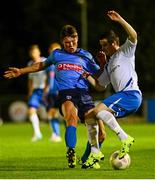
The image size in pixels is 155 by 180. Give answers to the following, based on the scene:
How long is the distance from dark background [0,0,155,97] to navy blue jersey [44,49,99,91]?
136 ft

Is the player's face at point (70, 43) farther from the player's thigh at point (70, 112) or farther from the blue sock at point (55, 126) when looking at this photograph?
the blue sock at point (55, 126)

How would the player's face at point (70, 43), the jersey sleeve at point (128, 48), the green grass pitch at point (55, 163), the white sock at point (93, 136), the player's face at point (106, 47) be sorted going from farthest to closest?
the player's face at point (70, 43), the white sock at point (93, 136), the player's face at point (106, 47), the jersey sleeve at point (128, 48), the green grass pitch at point (55, 163)

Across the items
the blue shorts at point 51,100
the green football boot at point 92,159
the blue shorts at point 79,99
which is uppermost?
the blue shorts at point 79,99

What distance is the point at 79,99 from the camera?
13.7m

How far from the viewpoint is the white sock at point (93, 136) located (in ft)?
43.6

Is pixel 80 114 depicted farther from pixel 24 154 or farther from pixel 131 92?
pixel 24 154

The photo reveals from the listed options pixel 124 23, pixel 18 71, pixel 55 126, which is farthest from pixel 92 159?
pixel 55 126

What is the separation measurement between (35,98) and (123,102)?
10.7m

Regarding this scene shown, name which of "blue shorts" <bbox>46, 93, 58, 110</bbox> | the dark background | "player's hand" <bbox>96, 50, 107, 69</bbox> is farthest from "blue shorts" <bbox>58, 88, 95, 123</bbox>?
the dark background

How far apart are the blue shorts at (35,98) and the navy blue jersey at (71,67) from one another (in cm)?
973

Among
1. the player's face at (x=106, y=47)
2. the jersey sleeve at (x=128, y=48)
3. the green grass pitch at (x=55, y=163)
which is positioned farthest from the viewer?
the player's face at (x=106, y=47)

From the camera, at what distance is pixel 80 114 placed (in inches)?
543

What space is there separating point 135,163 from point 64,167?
1336 mm

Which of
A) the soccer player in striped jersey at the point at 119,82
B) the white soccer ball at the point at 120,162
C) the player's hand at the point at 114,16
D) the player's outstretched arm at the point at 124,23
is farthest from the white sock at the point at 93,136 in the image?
the player's hand at the point at 114,16
